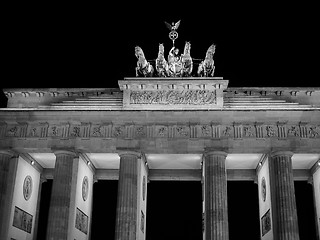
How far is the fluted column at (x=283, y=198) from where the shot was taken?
28.5 metres

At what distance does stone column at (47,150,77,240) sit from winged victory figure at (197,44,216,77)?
37.6ft

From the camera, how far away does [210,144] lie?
3086 centimetres

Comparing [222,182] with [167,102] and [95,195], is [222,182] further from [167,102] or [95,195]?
[95,195]

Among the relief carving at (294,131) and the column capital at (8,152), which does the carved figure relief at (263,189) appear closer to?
the relief carving at (294,131)

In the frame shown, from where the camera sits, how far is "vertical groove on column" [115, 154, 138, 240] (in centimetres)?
2889

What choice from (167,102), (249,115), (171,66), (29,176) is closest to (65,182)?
(29,176)

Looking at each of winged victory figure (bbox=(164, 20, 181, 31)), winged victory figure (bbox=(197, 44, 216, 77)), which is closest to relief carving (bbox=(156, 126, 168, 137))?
winged victory figure (bbox=(197, 44, 216, 77))

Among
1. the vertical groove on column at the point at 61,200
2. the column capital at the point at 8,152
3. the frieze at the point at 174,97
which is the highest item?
the frieze at the point at 174,97

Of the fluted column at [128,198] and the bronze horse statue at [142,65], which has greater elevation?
the bronze horse statue at [142,65]

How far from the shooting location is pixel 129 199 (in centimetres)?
2980

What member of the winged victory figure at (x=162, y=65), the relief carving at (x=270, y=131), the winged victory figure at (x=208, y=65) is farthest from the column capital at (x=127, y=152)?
the relief carving at (x=270, y=131)

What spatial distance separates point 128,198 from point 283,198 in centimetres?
1043

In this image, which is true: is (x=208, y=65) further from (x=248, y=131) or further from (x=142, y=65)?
(x=248, y=131)

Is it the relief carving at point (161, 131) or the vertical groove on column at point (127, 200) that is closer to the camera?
the vertical groove on column at point (127, 200)
